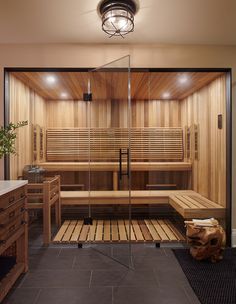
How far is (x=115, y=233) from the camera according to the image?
3.37 metres

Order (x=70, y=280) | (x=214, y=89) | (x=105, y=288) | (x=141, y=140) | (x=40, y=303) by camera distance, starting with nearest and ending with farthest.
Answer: (x=40, y=303), (x=105, y=288), (x=70, y=280), (x=214, y=89), (x=141, y=140)

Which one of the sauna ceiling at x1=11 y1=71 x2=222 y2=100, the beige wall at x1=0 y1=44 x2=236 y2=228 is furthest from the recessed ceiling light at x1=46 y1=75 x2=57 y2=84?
the beige wall at x1=0 y1=44 x2=236 y2=228

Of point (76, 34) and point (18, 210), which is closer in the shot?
point (18, 210)

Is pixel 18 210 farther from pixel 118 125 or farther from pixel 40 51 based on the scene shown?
pixel 40 51

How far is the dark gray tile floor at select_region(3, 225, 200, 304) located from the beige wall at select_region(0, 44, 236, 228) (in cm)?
120

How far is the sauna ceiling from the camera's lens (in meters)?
3.04

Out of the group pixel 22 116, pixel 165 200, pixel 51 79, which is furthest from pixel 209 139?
pixel 22 116

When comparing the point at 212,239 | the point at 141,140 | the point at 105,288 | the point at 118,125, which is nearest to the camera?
the point at 105,288

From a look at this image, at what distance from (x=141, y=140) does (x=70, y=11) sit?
9.97 ft

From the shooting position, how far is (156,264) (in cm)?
261

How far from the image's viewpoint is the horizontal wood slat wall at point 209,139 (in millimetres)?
3311

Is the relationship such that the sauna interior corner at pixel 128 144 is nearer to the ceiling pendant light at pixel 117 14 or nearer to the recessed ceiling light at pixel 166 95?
the recessed ceiling light at pixel 166 95

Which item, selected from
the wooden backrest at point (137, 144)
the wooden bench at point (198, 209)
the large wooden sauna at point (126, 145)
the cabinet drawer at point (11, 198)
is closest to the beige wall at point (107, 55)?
the large wooden sauna at point (126, 145)

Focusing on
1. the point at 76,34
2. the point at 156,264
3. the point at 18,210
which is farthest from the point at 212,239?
the point at 76,34
